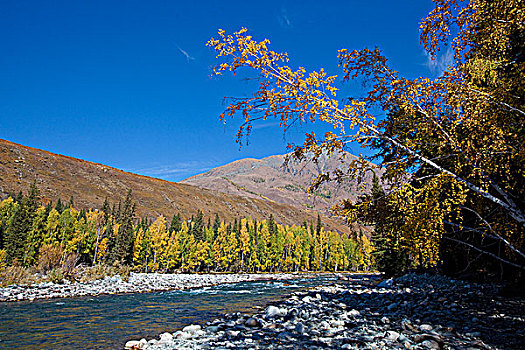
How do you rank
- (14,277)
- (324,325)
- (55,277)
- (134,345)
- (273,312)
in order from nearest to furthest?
1. (134,345)
2. (324,325)
3. (273,312)
4. (14,277)
5. (55,277)

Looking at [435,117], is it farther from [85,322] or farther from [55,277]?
[55,277]

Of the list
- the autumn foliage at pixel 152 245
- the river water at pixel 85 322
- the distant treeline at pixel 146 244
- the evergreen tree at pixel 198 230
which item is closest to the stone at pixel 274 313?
the river water at pixel 85 322

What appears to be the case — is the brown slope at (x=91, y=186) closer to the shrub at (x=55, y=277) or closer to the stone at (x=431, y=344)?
the shrub at (x=55, y=277)

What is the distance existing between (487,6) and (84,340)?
14.7m

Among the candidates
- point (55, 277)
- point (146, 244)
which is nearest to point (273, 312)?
point (55, 277)

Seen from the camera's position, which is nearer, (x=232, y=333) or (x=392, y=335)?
(x=392, y=335)

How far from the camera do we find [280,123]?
481 centimetres

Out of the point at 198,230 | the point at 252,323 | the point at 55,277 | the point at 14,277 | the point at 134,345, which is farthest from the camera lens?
the point at 198,230

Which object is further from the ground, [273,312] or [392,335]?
[392,335]

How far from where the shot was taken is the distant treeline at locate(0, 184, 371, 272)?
4538 centimetres

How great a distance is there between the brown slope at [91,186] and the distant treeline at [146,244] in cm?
1451

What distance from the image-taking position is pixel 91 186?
118 metres

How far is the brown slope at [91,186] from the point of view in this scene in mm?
99812

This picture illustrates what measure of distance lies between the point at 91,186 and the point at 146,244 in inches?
2702
